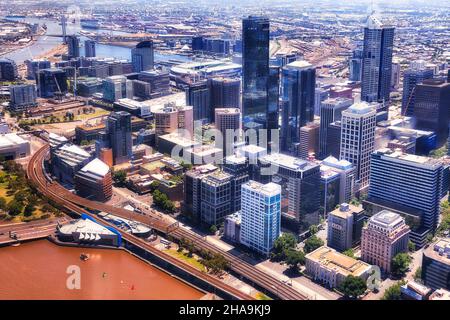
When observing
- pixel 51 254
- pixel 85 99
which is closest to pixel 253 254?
pixel 51 254

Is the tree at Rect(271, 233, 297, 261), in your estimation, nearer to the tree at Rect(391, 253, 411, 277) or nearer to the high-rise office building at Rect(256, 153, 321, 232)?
the high-rise office building at Rect(256, 153, 321, 232)

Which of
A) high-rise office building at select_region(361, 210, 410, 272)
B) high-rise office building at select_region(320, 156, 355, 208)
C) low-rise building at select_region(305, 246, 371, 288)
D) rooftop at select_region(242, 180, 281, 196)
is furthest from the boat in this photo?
high-rise office building at select_region(320, 156, 355, 208)

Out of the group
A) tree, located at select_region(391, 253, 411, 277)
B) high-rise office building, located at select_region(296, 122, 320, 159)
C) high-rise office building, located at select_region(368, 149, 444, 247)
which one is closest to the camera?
tree, located at select_region(391, 253, 411, 277)

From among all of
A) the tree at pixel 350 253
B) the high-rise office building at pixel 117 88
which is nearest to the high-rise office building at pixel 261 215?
the tree at pixel 350 253

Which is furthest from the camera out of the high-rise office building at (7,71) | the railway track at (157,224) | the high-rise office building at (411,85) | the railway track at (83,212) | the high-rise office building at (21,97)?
the high-rise office building at (7,71)

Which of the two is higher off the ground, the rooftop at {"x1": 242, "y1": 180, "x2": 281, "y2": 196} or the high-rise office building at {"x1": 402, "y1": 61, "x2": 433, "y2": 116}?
the high-rise office building at {"x1": 402, "y1": 61, "x2": 433, "y2": 116}

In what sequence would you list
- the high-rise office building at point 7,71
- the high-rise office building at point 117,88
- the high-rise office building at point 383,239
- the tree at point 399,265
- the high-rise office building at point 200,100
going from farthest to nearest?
the high-rise office building at point 7,71 → the high-rise office building at point 117,88 → the high-rise office building at point 200,100 → the high-rise office building at point 383,239 → the tree at point 399,265

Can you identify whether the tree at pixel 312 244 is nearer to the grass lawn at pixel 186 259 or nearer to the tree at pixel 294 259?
the tree at pixel 294 259
